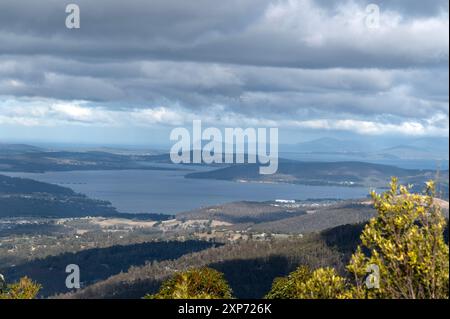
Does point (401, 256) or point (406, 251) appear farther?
point (406, 251)
